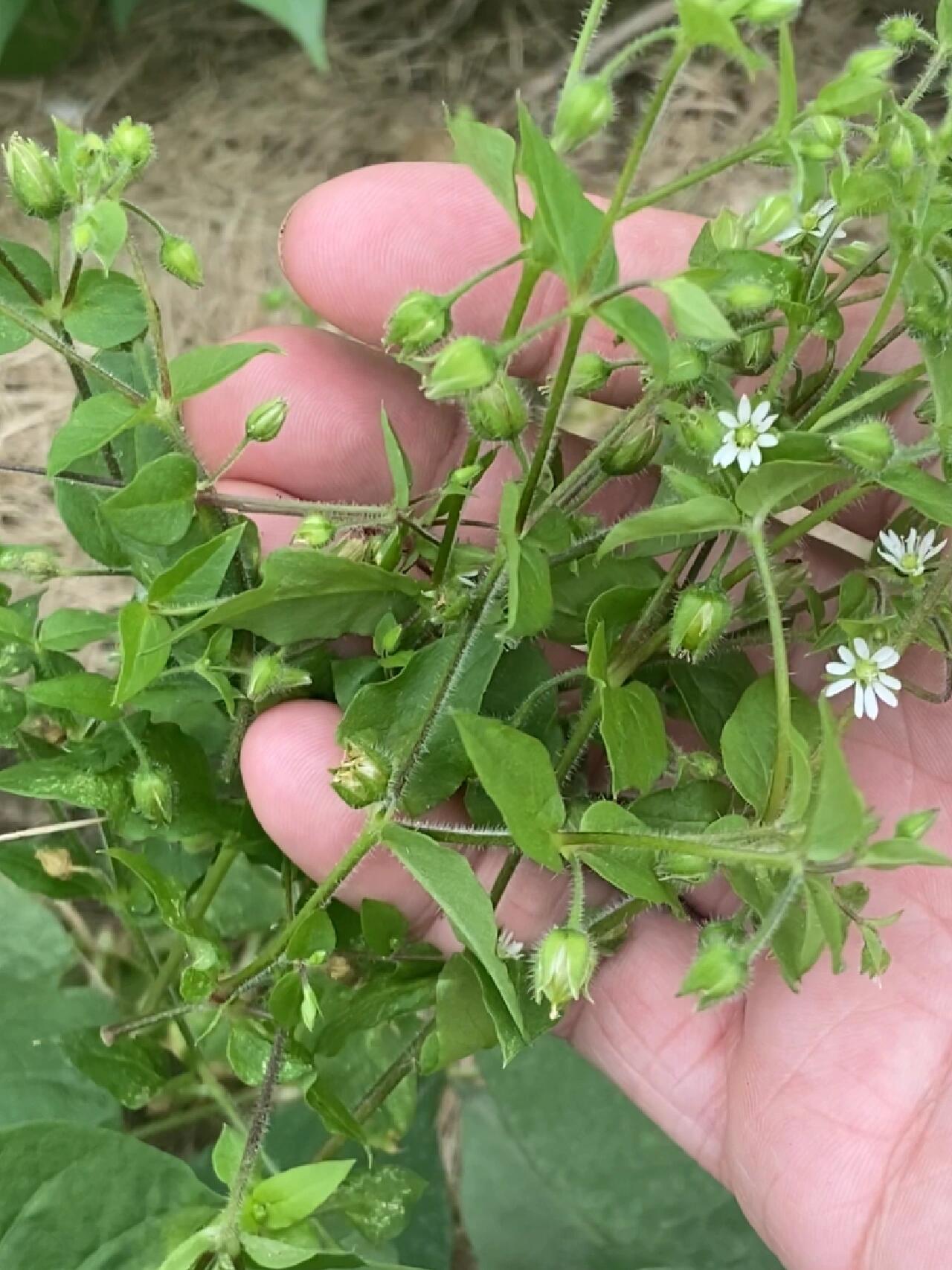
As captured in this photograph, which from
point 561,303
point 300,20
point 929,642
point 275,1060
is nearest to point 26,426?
point 300,20

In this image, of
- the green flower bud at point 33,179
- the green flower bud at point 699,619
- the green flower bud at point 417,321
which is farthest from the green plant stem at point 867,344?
the green flower bud at point 33,179

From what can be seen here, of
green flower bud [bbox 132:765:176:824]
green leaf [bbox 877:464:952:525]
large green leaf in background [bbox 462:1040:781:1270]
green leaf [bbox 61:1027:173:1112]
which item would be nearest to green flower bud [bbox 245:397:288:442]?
green flower bud [bbox 132:765:176:824]

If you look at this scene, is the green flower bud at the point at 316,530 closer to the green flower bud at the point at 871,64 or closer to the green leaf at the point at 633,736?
the green leaf at the point at 633,736

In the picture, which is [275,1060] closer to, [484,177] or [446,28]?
[484,177]

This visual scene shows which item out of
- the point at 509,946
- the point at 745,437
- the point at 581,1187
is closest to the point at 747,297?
the point at 745,437

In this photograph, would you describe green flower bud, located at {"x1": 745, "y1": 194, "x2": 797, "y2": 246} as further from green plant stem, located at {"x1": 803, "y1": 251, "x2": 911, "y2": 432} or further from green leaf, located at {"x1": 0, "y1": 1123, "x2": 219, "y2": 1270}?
green leaf, located at {"x1": 0, "y1": 1123, "x2": 219, "y2": 1270}

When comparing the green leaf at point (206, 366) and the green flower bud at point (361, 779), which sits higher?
the green leaf at point (206, 366)
